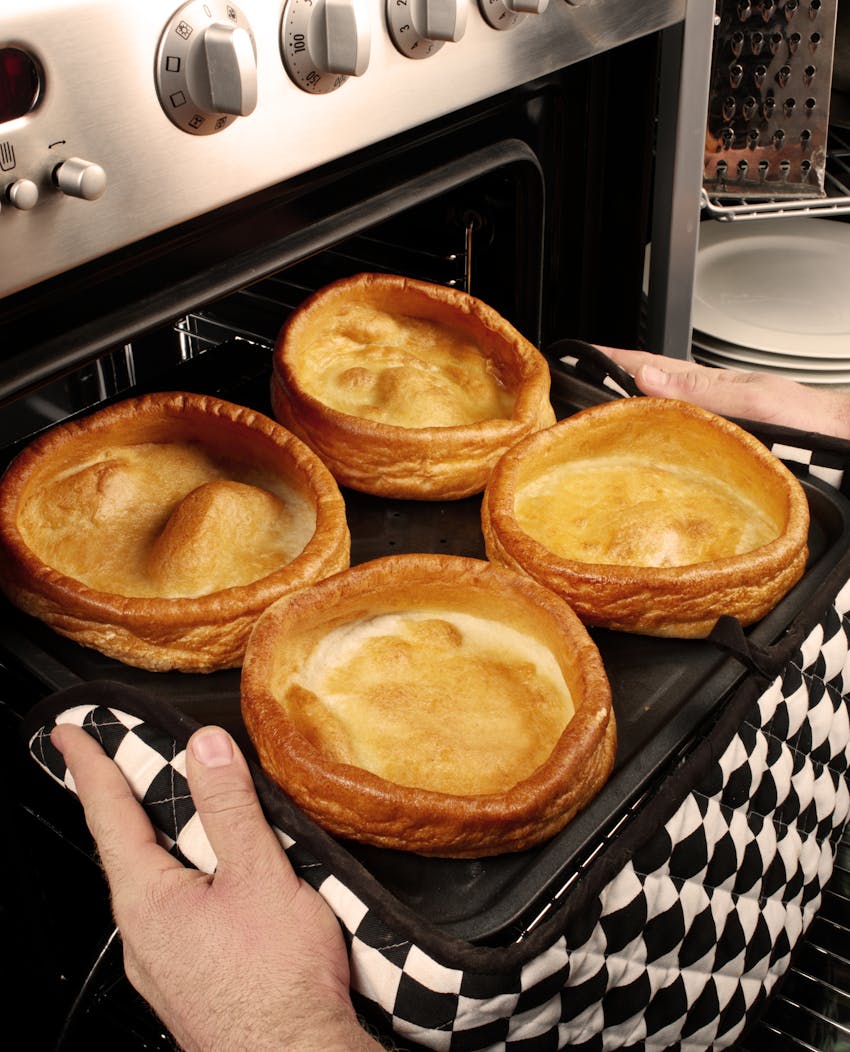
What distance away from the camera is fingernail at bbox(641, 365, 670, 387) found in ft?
6.91

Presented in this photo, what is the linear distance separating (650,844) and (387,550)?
76 cm

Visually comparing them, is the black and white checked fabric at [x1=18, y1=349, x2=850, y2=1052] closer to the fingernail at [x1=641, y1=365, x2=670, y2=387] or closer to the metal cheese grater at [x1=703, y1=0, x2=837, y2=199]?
the fingernail at [x1=641, y1=365, x2=670, y2=387]

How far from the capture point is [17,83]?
0.98 m

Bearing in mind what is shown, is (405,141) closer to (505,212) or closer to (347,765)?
(505,212)

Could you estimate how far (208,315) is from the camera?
245 centimetres

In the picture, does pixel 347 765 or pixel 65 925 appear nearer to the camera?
pixel 347 765

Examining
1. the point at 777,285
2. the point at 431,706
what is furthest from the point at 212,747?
the point at 777,285

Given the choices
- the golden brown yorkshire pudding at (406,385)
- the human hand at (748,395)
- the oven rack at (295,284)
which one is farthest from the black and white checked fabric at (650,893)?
the oven rack at (295,284)

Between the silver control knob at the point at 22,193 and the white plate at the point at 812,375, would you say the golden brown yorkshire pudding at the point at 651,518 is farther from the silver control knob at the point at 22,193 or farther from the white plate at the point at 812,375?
the silver control knob at the point at 22,193

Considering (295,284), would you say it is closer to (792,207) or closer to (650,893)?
(792,207)

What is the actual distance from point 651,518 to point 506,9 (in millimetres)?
830

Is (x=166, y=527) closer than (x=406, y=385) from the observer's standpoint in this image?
Yes

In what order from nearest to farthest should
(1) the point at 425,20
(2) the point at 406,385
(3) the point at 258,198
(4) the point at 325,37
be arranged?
(4) the point at 325,37 → (1) the point at 425,20 → (3) the point at 258,198 → (2) the point at 406,385

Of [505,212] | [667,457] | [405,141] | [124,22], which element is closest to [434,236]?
[505,212]
